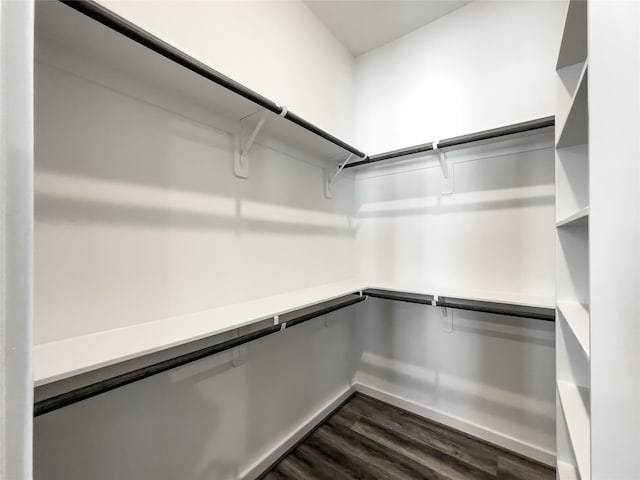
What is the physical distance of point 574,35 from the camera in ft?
2.94

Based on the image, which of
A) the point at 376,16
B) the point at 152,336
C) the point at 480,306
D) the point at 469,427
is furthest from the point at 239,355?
the point at 376,16

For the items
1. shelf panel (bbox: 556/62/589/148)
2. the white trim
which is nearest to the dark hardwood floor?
the white trim

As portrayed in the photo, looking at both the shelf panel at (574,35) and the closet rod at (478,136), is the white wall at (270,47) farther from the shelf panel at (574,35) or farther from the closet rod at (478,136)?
the shelf panel at (574,35)

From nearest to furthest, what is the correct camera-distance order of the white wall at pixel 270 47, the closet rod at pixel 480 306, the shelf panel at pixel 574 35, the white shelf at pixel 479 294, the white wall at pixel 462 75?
the shelf panel at pixel 574 35 < the white wall at pixel 270 47 < the closet rod at pixel 480 306 < the white shelf at pixel 479 294 < the white wall at pixel 462 75

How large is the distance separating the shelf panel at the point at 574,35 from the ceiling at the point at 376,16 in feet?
2.87

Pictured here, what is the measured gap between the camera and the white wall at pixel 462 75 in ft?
4.42

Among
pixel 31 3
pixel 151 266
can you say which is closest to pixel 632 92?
pixel 31 3

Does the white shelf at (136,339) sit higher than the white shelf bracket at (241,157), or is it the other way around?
the white shelf bracket at (241,157)

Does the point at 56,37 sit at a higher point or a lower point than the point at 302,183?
higher

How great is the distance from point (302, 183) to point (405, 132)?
0.85 m

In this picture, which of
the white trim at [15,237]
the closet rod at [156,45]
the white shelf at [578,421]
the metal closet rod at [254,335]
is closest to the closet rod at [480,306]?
the metal closet rod at [254,335]

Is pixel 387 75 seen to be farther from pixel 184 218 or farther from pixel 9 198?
pixel 9 198

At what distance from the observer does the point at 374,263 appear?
1901 mm

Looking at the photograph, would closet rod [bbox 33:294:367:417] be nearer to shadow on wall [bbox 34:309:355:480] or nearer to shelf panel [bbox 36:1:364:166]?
shadow on wall [bbox 34:309:355:480]
